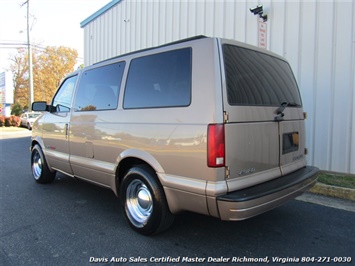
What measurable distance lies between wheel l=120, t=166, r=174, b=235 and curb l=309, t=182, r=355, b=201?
2.97 metres

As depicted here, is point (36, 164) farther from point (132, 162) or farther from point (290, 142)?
point (290, 142)

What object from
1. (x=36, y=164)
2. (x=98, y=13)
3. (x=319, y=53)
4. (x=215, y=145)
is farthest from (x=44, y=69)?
(x=215, y=145)

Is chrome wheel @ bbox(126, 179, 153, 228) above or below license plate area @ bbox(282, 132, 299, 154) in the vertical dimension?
below

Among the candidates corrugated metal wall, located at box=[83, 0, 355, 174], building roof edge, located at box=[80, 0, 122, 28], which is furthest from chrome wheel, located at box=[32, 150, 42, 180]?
building roof edge, located at box=[80, 0, 122, 28]

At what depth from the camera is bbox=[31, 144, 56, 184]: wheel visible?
5539mm

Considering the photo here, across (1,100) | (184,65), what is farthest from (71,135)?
(1,100)

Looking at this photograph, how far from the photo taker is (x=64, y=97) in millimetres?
5020

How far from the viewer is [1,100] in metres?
30.1

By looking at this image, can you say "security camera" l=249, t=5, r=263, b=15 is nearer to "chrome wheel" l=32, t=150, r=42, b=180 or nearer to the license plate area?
the license plate area

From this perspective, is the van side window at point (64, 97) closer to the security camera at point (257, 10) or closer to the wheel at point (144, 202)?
the wheel at point (144, 202)

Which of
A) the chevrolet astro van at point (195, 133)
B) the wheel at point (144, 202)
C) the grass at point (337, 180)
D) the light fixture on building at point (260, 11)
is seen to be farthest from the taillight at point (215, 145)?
the light fixture on building at point (260, 11)

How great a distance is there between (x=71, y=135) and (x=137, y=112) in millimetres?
1645

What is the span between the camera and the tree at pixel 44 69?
1505 inches

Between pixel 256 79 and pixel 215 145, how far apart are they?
105cm
